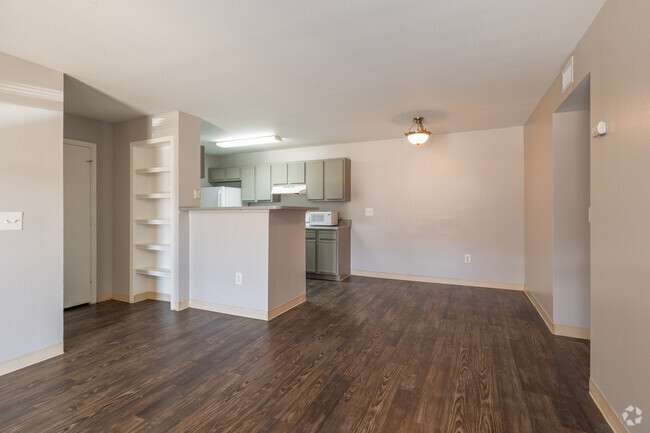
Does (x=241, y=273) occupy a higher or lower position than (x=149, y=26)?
lower

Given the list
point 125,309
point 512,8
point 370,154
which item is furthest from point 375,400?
point 370,154

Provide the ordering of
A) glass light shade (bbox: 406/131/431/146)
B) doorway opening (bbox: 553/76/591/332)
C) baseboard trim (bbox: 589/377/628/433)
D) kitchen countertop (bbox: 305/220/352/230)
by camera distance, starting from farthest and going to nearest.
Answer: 1. kitchen countertop (bbox: 305/220/352/230)
2. glass light shade (bbox: 406/131/431/146)
3. doorway opening (bbox: 553/76/591/332)
4. baseboard trim (bbox: 589/377/628/433)

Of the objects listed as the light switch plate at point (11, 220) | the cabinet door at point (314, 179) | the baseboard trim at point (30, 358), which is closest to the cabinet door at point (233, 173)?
the cabinet door at point (314, 179)

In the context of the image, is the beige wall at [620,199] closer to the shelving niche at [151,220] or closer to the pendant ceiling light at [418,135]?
the pendant ceiling light at [418,135]

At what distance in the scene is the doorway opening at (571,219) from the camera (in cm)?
273

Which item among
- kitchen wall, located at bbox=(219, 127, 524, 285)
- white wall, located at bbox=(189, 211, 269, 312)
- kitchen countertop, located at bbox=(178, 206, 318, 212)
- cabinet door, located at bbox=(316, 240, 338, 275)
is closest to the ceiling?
kitchen wall, located at bbox=(219, 127, 524, 285)

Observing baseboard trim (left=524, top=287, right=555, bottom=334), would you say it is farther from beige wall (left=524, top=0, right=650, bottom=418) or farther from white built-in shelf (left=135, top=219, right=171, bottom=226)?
white built-in shelf (left=135, top=219, right=171, bottom=226)

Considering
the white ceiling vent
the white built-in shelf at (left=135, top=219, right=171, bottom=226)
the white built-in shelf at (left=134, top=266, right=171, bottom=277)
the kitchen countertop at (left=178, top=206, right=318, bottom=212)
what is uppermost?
the white ceiling vent

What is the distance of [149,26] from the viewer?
2008 millimetres

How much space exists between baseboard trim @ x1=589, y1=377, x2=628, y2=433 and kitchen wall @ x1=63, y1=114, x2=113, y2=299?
505cm

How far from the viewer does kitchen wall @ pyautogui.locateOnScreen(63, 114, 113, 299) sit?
4.04 m

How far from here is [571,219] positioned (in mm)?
2791

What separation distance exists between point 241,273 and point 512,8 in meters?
3.17

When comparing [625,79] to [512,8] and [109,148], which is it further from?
[109,148]
